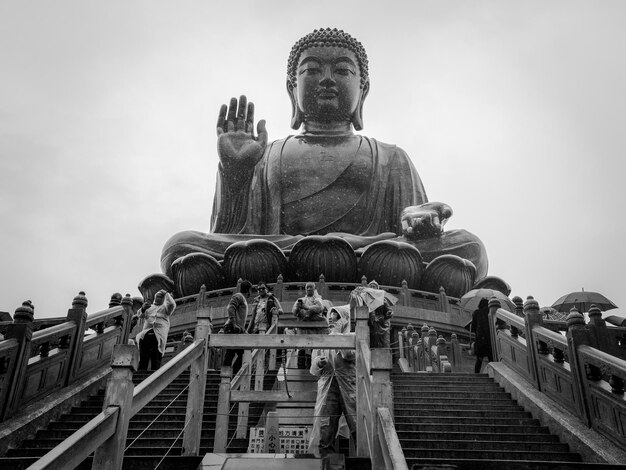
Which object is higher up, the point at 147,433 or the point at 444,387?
the point at 444,387

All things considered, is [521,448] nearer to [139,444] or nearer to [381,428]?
[381,428]

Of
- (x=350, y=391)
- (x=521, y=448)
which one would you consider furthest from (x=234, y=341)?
(x=521, y=448)

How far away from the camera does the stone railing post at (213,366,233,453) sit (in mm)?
3783

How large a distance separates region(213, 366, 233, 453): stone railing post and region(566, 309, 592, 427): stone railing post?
2678 mm

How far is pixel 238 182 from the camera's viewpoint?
15.3 metres

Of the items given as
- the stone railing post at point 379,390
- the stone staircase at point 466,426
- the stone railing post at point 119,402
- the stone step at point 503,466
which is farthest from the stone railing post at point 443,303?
the stone railing post at point 119,402

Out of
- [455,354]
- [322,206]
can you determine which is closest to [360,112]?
[322,206]

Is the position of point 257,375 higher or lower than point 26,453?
higher

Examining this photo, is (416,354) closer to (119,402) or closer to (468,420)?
(468,420)

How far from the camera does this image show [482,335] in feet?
25.2

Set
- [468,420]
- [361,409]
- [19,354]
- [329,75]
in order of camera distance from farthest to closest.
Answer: [329,75] → [19,354] → [468,420] → [361,409]

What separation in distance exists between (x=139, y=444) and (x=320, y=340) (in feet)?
6.07

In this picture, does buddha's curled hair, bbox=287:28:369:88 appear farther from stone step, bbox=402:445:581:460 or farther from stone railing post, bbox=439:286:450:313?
stone step, bbox=402:445:581:460

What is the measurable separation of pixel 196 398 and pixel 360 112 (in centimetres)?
1376
